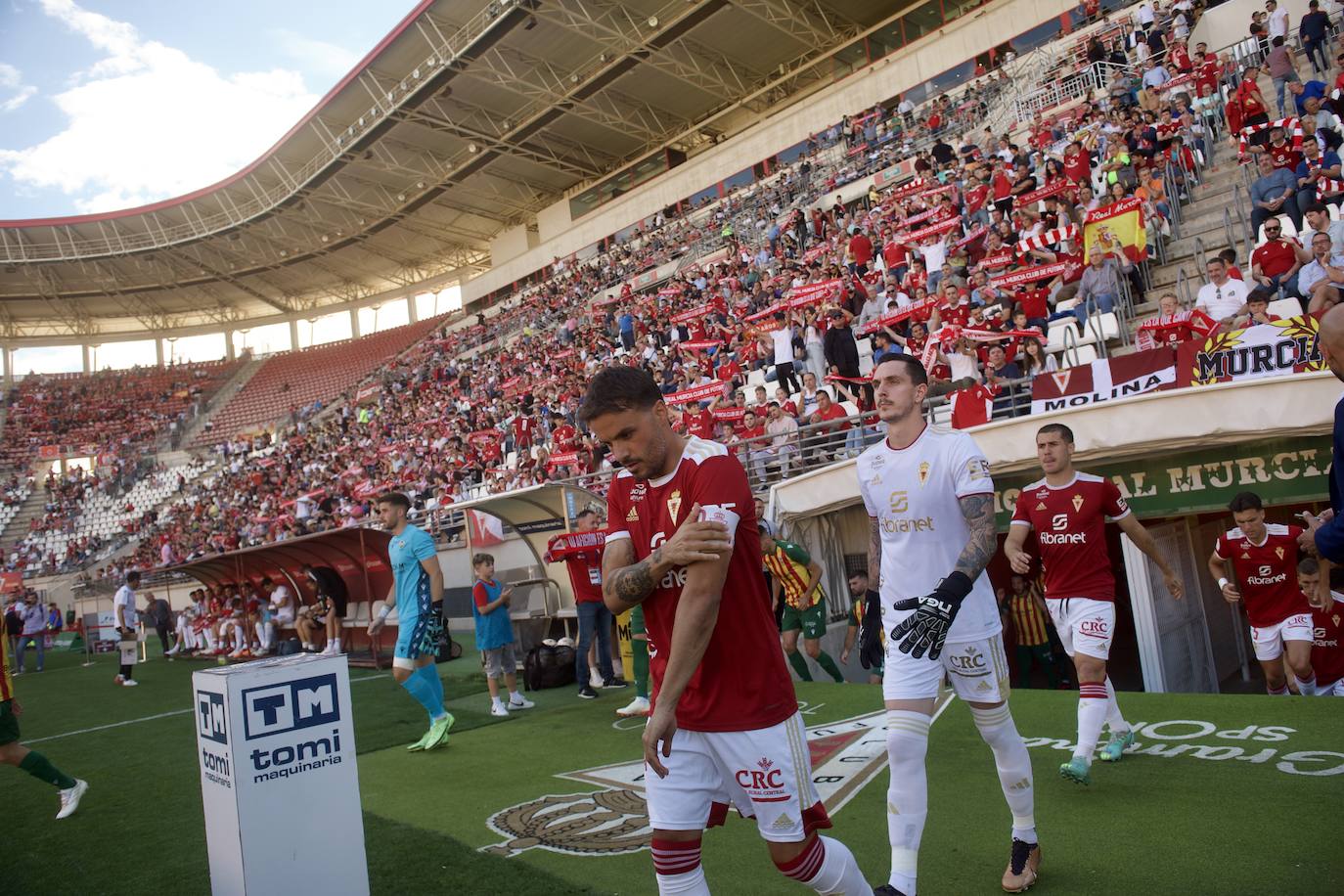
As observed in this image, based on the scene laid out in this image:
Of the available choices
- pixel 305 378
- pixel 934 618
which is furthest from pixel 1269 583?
pixel 305 378

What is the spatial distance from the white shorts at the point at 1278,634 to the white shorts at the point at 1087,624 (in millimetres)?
2639

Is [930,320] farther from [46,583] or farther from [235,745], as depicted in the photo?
[46,583]

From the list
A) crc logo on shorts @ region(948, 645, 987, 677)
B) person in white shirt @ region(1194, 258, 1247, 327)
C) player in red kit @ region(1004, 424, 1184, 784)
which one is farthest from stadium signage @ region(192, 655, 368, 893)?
person in white shirt @ region(1194, 258, 1247, 327)

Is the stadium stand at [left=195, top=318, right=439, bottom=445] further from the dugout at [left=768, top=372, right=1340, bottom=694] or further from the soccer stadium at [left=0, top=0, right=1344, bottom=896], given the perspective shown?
the dugout at [left=768, top=372, right=1340, bottom=694]

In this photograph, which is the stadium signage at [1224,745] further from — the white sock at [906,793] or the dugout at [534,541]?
the dugout at [534,541]

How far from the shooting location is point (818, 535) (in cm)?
1110

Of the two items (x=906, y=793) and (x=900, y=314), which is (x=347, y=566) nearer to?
(x=900, y=314)

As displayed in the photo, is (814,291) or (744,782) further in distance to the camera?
(814,291)

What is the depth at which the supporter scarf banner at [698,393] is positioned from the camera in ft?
51.0

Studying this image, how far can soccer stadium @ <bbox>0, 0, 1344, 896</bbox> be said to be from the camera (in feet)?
11.6

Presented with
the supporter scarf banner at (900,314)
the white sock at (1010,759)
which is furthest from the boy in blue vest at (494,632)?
the supporter scarf banner at (900,314)

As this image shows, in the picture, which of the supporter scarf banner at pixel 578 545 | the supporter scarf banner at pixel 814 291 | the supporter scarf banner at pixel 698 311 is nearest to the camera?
the supporter scarf banner at pixel 578 545

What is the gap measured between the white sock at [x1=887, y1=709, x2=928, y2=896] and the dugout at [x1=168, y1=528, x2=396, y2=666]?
11.3m

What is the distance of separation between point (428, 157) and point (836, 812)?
128ft
